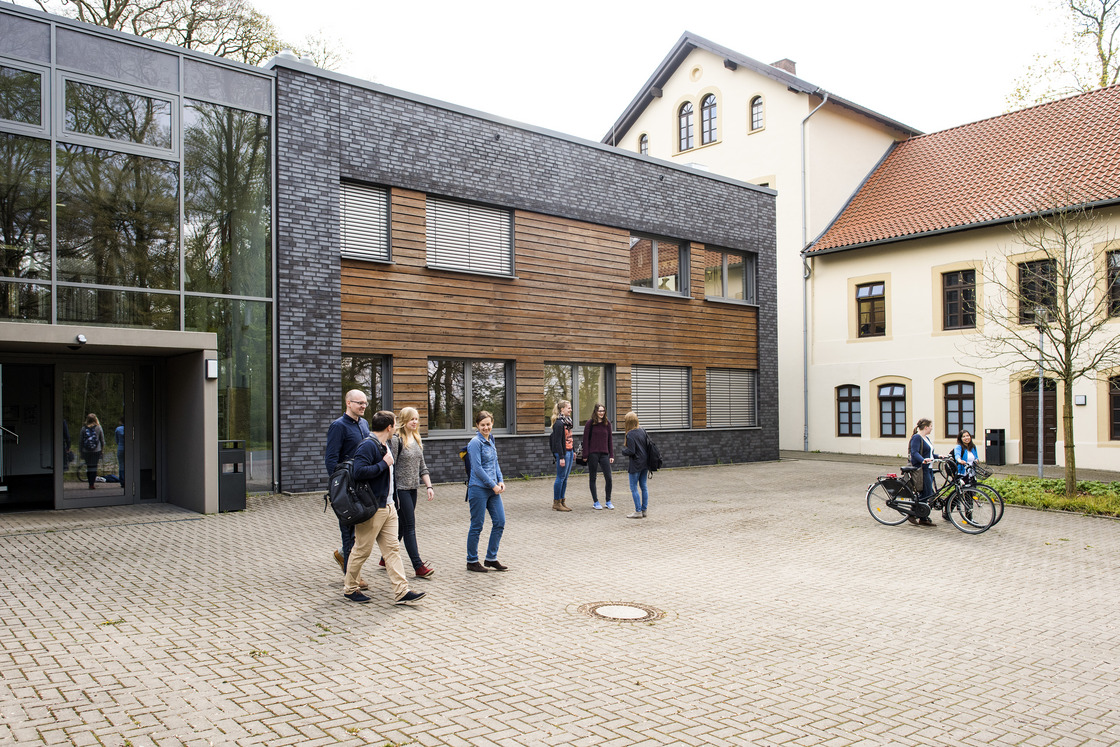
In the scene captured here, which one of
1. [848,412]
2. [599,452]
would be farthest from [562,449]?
[848,412]

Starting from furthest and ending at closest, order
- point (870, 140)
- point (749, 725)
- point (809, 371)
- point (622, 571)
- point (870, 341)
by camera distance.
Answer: point (870, 140)
point (809, 371)
point (870, 341)
point (622, 571)
point (749, 725)

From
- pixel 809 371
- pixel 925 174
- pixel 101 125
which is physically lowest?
pixel 809 371

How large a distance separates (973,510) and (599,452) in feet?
18.6

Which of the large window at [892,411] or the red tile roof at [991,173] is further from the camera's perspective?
the large window at [892,411]

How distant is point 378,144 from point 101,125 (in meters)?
4.80

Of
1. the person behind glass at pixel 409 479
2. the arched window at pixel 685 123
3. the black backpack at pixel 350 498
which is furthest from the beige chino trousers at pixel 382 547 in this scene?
the arched window at pixel 685 123

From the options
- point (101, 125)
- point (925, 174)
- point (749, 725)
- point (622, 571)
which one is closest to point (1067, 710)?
point (749, 725)

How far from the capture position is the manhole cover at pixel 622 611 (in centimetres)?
673

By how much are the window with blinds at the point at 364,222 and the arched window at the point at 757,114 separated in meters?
18.5

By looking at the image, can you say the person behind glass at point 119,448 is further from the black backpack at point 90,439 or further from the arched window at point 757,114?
the arched window at point 757,114

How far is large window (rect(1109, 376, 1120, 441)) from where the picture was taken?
68.7 ft

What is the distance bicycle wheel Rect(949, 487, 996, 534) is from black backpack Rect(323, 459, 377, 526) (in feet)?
28.0

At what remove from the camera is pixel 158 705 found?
4.70m

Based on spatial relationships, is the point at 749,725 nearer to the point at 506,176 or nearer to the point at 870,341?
the point at 506,176
